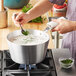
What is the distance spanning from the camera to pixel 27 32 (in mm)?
1524

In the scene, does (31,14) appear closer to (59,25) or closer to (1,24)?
(59,25)

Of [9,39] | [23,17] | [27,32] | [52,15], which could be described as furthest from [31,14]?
[52,15]

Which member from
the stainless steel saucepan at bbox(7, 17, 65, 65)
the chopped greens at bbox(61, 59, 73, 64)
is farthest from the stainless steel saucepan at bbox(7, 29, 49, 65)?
the chopped greens at bbox(61, 59, 73, 64)

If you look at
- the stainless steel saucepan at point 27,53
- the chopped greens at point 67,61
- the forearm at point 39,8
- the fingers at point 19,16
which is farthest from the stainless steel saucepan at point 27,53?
the forearm at point 39,8

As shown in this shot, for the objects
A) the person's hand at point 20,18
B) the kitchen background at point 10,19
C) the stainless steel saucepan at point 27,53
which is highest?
the person's hand at point 20,18

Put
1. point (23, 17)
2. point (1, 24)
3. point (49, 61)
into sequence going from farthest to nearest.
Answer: point (1, 24) → point (23, 17) → point (49, 61)

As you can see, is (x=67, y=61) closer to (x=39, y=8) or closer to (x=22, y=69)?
(x=22, y=69)

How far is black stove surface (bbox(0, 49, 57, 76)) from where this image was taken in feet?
4.37

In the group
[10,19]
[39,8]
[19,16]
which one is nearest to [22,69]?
[19,16]

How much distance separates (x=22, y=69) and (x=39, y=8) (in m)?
0.63

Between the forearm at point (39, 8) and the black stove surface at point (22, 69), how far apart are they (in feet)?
1.36

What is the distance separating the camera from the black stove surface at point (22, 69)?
1.33 metres

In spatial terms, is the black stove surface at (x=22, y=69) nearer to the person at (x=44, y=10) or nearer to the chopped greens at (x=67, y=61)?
the chopped greens at (x=67, y=61)

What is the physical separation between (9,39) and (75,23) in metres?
0.44
